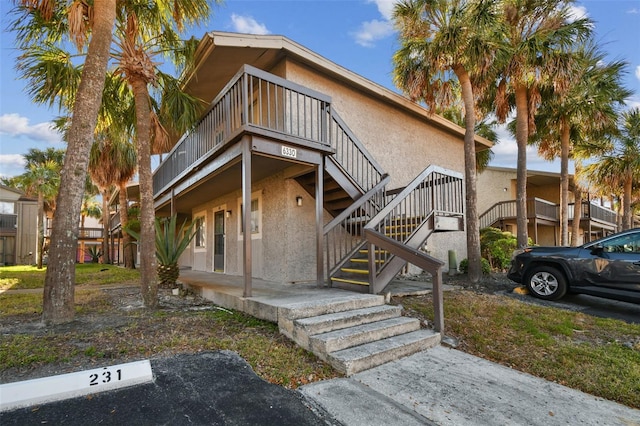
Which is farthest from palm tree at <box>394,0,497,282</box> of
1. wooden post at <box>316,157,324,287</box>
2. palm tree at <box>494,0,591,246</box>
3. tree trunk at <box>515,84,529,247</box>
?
wooden post at <box>316,157,324,287</box>

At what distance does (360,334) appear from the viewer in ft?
14.0

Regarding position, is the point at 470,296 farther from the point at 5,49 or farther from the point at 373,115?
the point at 5,49

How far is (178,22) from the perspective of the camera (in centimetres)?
724

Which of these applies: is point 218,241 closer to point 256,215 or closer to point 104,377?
point 256,215

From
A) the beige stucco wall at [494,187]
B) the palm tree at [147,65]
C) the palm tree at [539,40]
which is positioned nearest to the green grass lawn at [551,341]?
the palm tree at [147,65]

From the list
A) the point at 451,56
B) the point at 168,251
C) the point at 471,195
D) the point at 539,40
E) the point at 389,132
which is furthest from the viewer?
the point at 389,132

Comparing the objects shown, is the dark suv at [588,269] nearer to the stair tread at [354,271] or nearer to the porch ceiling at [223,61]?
the stair tread at [354,271]

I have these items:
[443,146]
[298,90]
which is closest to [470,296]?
[298,90]

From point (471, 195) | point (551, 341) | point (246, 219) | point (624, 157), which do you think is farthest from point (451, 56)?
point (624, 157)

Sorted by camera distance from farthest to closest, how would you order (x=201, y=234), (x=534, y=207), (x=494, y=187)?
(x=494, y=187) → (x=534, y=207) → (x=201, y=234)

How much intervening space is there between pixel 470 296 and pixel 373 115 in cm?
575

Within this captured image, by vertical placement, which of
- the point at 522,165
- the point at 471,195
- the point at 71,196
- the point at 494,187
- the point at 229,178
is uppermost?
the point at 494,187

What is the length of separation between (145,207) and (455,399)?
608 cm

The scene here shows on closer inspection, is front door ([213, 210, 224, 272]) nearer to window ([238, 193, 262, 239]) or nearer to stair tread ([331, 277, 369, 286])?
window ([238, 193, 262, 239])
